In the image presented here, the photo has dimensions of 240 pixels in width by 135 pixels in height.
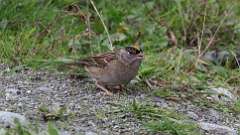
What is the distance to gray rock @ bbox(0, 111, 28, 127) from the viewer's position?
15.4 ft

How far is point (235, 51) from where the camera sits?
7.88 meters

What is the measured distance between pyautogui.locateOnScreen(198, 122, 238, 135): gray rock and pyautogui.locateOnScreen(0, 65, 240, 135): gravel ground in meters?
0.20

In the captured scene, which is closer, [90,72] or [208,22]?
[90,72]

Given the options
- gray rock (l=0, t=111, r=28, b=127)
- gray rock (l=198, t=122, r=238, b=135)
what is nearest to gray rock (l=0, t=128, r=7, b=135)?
gray rock (l=0, t=111, r=28, b=127)

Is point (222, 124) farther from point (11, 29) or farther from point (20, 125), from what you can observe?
point (11, 29)

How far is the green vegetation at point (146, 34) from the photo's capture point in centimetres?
660

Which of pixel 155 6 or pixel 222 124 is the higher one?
pixel 155 6

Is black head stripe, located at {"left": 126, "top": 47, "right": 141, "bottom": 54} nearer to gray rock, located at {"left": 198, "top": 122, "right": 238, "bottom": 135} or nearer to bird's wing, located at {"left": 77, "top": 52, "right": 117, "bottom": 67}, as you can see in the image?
bird's wing, located at {"left": 77, "top": 52, "right": 117, "bottom": 67}

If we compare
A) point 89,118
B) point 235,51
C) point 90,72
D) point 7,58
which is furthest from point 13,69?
point 235,51

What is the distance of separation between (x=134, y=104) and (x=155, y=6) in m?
3.36

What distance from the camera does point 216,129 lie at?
207 inches

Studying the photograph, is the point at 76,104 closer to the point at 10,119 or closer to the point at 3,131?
the point at 10,119

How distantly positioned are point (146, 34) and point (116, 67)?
212cm

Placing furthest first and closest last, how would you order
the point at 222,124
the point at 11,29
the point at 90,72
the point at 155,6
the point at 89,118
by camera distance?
the point at 155,6 → the point at 11,29 → the point at 90,72 → the point at 222,124 → the point at 89,118
